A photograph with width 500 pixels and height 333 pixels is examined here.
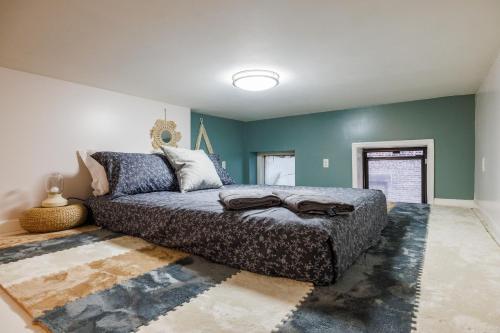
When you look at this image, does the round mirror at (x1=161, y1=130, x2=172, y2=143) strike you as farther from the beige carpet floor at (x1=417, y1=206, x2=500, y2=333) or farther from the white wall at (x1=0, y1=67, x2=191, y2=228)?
the beige carpet floor at (x1=417, y1=206, x2=500, y2=333)

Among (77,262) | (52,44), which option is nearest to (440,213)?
(77,262)

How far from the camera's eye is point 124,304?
1.14m

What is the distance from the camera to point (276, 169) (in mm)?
5371

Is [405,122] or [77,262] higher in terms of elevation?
[405,122]

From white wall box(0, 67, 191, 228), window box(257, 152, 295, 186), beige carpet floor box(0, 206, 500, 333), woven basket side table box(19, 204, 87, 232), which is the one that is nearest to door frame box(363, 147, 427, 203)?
window box(257, 152, 295, 186)

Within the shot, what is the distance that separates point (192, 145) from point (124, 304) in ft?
10.3

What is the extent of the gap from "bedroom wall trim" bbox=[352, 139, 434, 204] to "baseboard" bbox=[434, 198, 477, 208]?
8 centimetres

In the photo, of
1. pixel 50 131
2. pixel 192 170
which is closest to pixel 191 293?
pixel 192 170

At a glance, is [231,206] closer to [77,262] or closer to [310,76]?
[77,262]

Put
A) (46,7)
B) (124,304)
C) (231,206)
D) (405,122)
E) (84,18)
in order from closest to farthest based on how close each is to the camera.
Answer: (124,304)
(46,7)
(84,18)
(231,206)
(405,122)

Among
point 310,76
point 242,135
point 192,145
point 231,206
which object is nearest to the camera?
point 231,206

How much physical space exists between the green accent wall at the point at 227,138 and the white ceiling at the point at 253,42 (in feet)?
4.17

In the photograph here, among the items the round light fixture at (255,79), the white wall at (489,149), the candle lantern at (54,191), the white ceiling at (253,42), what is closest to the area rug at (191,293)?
the candle lantern at (54,191)

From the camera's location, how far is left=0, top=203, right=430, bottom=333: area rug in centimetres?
100
